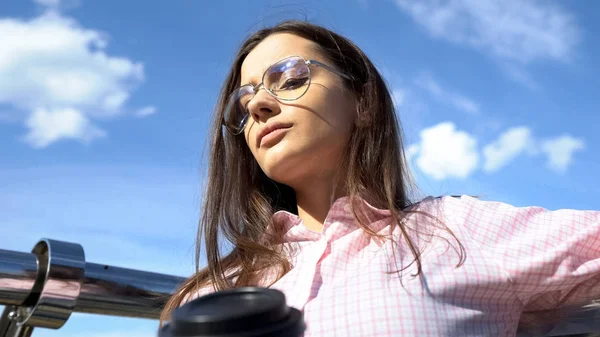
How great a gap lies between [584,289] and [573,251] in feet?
0.34

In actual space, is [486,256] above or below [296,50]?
below

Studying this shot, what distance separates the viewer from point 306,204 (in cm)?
205

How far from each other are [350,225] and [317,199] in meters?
0.24

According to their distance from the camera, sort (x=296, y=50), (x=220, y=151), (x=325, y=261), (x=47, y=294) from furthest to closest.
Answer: (x=220, y=151) < (x=296, y=50) < (x=325, y=261) < (x=47, y=294)

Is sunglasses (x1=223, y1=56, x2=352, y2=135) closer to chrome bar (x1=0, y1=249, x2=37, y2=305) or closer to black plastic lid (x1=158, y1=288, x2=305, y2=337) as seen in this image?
chrome bar (x1=0, y1=249, x2=37, y2=305)

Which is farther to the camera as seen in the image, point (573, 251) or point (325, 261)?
point (325, 261)

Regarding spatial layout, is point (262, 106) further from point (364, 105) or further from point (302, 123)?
point (364, 105)

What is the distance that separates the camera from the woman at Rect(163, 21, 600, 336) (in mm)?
1511

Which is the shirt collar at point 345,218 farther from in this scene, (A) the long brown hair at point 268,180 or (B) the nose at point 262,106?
(B) the nose at point 262,106

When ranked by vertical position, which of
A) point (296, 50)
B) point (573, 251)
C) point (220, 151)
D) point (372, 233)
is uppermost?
point (296, 50)

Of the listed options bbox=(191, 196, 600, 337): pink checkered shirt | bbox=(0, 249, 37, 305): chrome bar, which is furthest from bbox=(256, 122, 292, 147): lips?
bbox=(0, 249, 37, 305): chrome bar

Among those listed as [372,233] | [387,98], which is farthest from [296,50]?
[372,233]

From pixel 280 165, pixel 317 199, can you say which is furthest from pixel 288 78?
pixel 317 199

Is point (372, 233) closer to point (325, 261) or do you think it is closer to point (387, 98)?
point (325, 261)
